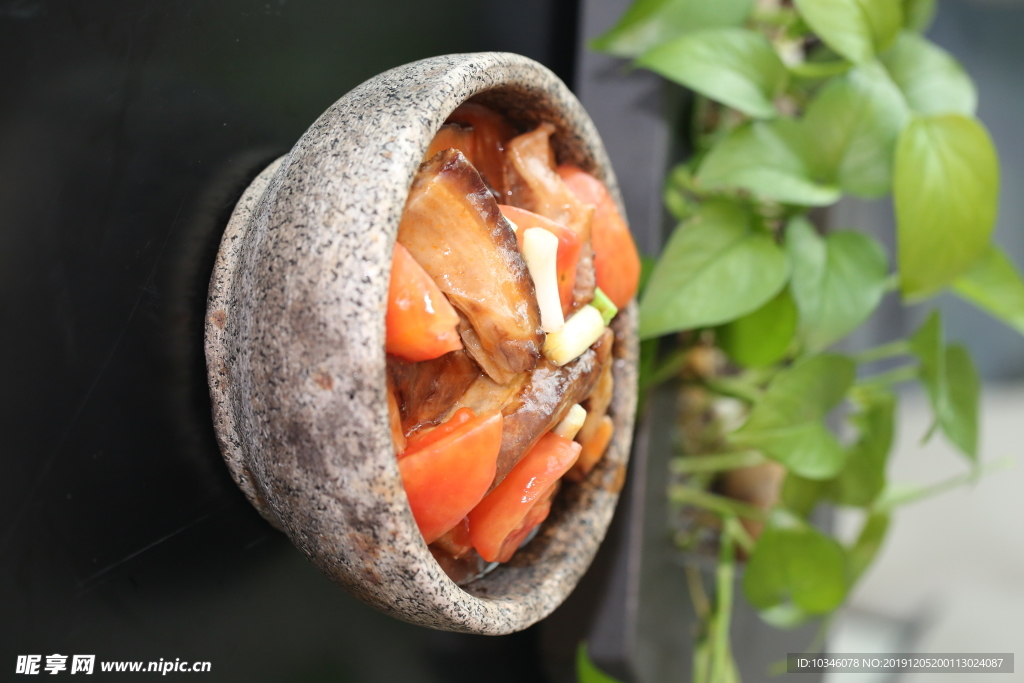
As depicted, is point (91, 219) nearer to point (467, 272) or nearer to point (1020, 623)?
point (467, 272)

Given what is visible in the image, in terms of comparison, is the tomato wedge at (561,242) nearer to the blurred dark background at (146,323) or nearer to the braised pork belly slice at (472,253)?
the braised pork belly slice at (472,253)

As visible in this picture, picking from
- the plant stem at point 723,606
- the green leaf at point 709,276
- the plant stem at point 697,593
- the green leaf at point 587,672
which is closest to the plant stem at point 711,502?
the plant stem at point 723,606

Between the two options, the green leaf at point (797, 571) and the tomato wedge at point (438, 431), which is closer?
the tomato wedge at point (438, 431)

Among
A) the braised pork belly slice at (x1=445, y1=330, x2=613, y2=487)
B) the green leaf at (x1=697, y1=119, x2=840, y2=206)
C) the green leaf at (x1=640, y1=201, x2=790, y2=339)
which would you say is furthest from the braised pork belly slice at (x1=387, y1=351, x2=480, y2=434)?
the green leaf at (x1=697, y1=119, x2=840, y2=206)

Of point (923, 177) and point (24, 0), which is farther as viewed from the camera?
point (923, 177)

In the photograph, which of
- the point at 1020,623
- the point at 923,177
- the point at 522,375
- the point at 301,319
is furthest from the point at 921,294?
the point at 1020,623

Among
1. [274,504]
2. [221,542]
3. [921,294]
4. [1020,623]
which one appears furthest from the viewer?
[1020,623]

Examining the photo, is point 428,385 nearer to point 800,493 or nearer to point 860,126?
point 860,126

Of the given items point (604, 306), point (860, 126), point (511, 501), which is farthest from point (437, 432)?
point (860, 126)
